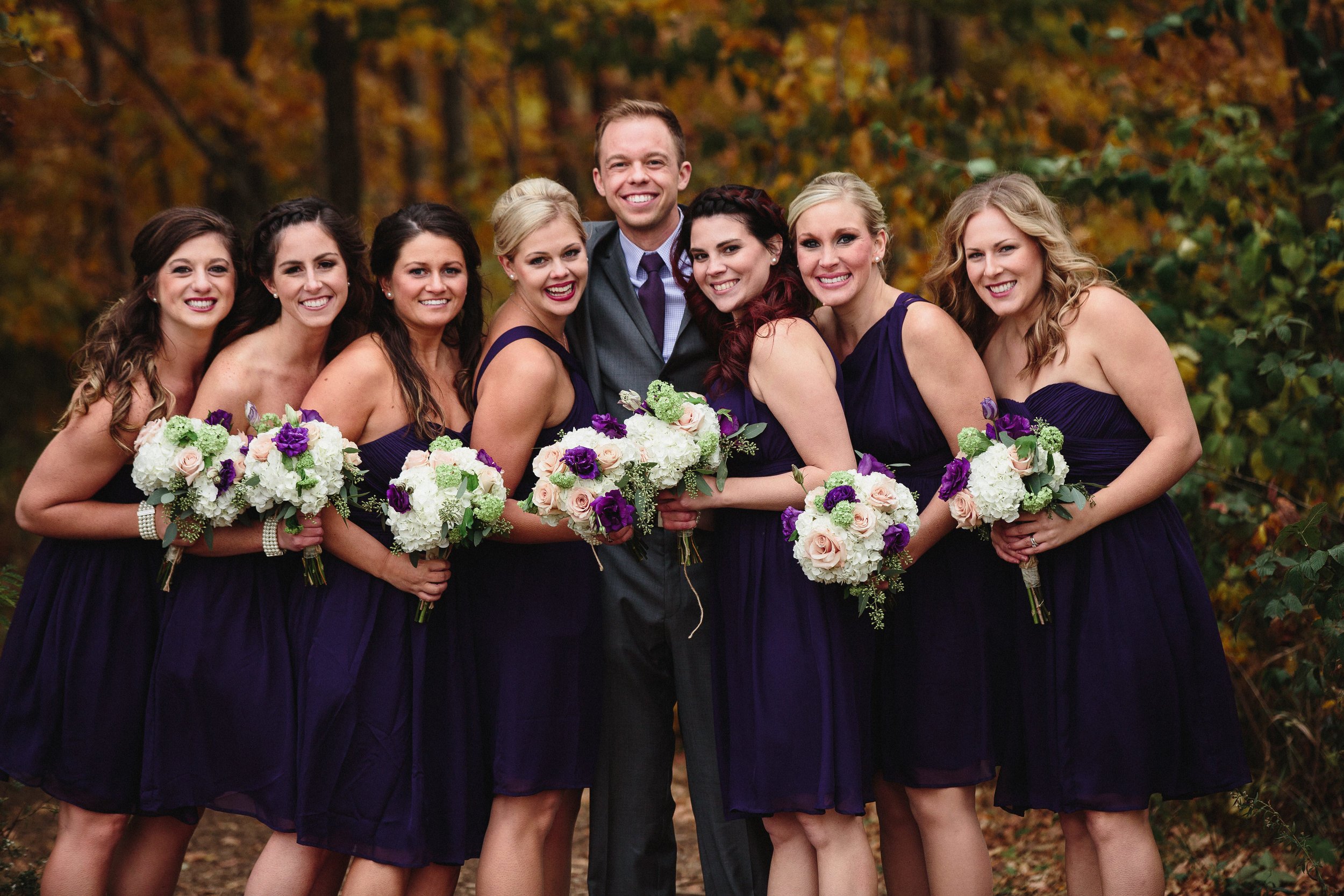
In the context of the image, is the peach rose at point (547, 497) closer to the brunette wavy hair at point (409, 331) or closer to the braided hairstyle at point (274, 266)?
the brunette wavy hair at point (409, 331)

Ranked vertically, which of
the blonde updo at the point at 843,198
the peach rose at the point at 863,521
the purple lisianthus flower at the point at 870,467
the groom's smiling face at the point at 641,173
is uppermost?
the groom's smiling face at the point at 641,173

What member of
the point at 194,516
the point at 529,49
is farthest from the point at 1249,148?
the point at 529,49

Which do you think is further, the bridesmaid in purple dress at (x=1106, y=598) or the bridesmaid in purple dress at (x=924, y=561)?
the bridesmaid in purple dress at (x=924, y=561)

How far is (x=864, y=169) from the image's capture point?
7.32 m

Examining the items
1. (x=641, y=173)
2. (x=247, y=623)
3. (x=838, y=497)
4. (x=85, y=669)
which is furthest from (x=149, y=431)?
(x=838, y=497)

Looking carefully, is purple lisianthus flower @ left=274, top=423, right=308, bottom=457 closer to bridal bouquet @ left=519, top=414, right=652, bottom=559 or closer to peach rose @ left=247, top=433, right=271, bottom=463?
peach rose @ left=247, top=433, right=271, bottom=463

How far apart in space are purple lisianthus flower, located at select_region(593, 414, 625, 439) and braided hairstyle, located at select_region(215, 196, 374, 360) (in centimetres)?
106

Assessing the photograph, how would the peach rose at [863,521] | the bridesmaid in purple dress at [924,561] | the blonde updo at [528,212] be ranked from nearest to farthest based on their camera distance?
the peach rose at [863,521] < the bridesmaid in purple dress at [924,561] < the blonde updo at [528,212]

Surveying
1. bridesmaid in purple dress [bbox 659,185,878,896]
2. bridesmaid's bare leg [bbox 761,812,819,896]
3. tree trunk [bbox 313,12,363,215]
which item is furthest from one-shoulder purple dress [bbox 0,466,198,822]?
tree trunk [bbox 313,12,363,215]

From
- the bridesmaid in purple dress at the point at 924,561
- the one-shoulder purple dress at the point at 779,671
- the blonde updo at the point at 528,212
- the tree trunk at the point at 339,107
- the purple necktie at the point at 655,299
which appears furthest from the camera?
the tree trunk at the point at 339,107

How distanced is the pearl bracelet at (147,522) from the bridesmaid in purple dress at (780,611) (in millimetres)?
1666

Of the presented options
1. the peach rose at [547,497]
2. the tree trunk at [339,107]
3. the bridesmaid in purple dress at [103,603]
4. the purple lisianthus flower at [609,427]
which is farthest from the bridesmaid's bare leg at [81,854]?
the tree trunk at [339,107]

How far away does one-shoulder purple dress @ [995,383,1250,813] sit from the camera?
369 centimetres

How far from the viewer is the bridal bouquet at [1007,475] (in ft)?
11.7
